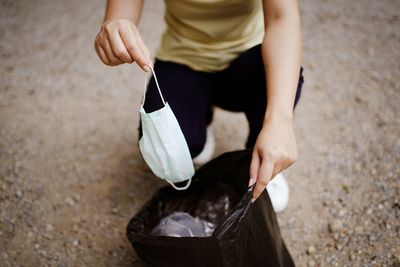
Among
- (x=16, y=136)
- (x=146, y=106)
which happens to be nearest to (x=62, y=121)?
(x=16, y=136)

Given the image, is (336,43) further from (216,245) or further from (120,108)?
(216,245)

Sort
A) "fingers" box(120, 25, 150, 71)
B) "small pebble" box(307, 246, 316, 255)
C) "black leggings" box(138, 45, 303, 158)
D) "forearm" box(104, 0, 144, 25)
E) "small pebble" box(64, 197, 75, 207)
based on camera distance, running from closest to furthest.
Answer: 1. "fingers" box(120, 25, 150, 71)
2. "forearm" box(104, 0, 144, 25)
3. "black leggings" box(138, 45, 303, 158)
4. "small pebble" box(307, 246, 316, 255)
5. "small pebble" box(64, 197, 75, 207)

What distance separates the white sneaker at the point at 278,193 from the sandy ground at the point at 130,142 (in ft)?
0.15

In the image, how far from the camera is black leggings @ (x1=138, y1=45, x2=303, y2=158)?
85 cm

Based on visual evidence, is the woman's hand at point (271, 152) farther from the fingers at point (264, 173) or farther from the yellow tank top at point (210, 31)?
the yellow tank top at point (210, 31)

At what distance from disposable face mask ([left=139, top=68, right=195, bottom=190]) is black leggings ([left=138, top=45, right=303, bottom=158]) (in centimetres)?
9

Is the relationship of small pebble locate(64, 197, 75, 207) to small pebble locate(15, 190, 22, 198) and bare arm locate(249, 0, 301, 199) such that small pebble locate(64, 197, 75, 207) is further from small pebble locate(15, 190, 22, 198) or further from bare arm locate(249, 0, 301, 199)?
bare arm locate(249, 0, 301, 199)

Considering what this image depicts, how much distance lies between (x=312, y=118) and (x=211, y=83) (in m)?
0.56

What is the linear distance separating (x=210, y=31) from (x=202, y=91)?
0.53 feet

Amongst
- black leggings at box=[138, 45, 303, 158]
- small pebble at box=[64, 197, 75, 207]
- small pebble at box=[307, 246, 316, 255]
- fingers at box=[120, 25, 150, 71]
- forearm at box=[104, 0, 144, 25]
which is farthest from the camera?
small pebble at box=[64, 197, 75, 207]

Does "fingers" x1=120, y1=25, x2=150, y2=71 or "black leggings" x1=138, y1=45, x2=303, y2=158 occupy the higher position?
"fingers" x1=120, y1=25, x2=150, y2=71

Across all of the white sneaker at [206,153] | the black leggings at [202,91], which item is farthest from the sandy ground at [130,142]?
the black leggings at [202,91]

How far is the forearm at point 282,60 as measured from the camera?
69 cm

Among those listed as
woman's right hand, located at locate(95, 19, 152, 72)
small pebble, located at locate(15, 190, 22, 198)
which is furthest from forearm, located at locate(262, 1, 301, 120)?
small pebble, located at locate(15, 190, 22, 198)
